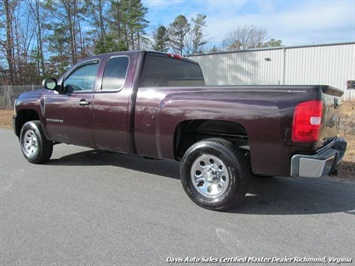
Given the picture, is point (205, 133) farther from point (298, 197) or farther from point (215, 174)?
point (298, 197)

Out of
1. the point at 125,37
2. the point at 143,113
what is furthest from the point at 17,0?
the point at 143,113

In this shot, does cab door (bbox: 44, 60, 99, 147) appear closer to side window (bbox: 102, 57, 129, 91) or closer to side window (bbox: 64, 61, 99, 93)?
side window (bbox: 64, 61, 99, 93)

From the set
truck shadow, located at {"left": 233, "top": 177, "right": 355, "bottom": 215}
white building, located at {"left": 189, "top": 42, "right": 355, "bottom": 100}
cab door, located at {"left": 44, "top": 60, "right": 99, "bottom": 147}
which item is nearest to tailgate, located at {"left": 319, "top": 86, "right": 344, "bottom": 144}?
truck shadow, located at {"left": 233, "top": 177, "right": 355, "bottom": 215}

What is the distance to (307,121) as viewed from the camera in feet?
10.2

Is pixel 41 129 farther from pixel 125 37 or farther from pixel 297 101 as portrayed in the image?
pixel 125 37

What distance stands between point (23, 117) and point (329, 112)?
5.68m

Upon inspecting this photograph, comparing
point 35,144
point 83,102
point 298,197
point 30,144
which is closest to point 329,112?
point 298,197

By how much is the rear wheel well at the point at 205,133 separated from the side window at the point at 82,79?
→ 5.92 ft

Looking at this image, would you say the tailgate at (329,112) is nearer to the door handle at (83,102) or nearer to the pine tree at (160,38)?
the door handle at (83,102)

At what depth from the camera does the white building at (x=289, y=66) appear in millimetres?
23250

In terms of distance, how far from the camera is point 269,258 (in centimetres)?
274

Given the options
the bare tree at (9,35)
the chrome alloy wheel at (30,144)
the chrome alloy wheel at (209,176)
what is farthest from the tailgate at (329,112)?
the bare tree at (9,35)

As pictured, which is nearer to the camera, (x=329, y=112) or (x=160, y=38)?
(x=329, y=112)

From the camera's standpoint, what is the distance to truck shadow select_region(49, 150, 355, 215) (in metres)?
3.78
